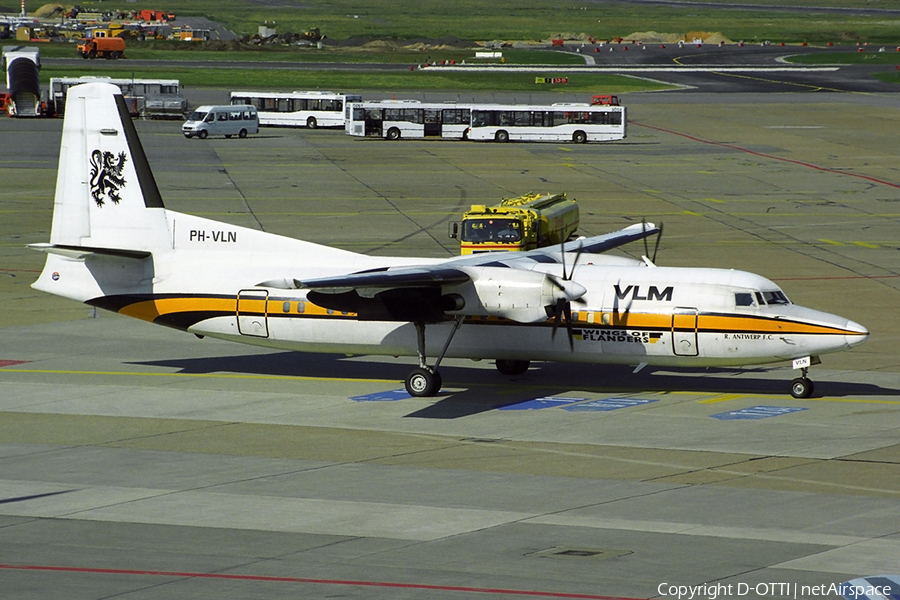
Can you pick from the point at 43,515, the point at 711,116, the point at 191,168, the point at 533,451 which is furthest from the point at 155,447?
the point at 711,116

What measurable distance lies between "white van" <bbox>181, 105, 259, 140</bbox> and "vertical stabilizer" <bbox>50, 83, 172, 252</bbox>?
6183cm

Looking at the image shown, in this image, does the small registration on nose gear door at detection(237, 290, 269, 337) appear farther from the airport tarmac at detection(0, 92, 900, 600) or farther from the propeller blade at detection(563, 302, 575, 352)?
the propeller blade at detection(563, 302, 575, 352)

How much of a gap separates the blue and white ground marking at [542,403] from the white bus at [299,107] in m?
76.0

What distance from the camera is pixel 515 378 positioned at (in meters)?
32.0

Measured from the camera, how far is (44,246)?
101 ft

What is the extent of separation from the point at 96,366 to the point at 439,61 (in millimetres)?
137476

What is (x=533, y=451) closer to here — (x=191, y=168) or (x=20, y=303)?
(x=20, y=303)

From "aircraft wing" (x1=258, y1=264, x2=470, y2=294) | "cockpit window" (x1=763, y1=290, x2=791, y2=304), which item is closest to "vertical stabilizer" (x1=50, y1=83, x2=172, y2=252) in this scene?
"aircraft wing" (x1=258, y1=264, x2=470, y2=294)

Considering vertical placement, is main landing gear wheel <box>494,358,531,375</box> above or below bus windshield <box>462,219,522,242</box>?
below

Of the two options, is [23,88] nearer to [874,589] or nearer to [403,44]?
[403,44]

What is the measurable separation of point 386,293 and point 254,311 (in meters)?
3.89

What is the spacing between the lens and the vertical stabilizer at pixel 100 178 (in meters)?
32.4

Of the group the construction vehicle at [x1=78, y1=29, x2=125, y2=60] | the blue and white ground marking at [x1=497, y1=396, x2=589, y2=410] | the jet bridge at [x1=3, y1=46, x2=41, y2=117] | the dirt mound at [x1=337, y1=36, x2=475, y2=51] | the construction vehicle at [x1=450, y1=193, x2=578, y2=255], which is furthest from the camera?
the dirt mound at [x1=337, y1=36, x2=475, y2=51]

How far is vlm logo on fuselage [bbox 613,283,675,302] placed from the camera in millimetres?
28781
